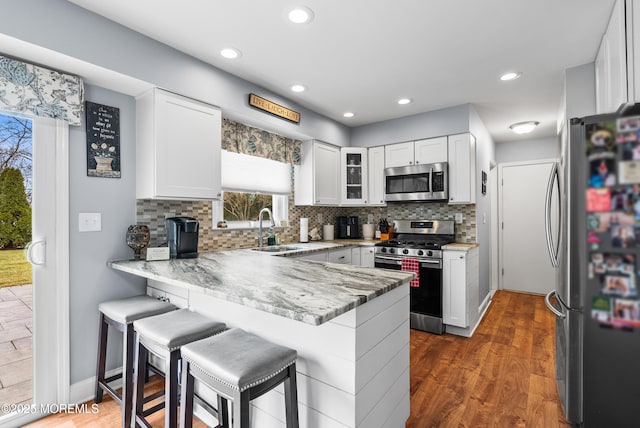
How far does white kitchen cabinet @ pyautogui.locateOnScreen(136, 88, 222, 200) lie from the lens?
225 centimetres

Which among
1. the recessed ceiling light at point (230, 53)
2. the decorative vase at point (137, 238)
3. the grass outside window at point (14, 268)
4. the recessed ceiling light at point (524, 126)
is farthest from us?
the recessed ceiling light at point (524, 126)

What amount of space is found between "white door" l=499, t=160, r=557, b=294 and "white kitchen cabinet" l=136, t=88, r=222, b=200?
4.78 m

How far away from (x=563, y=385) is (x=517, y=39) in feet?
7.66

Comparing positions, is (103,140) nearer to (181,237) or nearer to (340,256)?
(181,237)

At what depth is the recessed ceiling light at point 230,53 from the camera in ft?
7.75

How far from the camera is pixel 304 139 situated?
3855mm

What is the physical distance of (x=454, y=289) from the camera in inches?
129

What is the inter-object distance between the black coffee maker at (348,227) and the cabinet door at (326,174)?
1.48 feet

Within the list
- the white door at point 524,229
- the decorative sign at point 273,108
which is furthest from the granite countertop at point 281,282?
the white door at point 524,229

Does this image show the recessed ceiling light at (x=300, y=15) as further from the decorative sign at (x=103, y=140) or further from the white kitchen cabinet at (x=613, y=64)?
the white kitchen cabinet at (x=613, y=64)

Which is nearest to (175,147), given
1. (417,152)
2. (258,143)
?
(258,143)

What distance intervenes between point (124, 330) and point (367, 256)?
2.68 meters

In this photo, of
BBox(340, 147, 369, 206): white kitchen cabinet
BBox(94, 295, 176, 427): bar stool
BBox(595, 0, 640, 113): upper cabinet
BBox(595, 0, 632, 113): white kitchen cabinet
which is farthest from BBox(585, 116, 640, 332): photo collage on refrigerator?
BBox(340, 147, 369, 206): white kitchen cabinet

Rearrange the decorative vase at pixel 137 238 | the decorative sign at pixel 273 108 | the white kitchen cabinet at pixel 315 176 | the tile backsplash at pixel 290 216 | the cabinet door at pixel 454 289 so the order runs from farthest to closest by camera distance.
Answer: the white kitchen cabinet at pixel 315 176 → the cabinet door at pixel 454 289 → the decorative sign at pixel 273 108 → the tile backsplash at pixel 290 216 → the decorative vase at pixel 137 238
